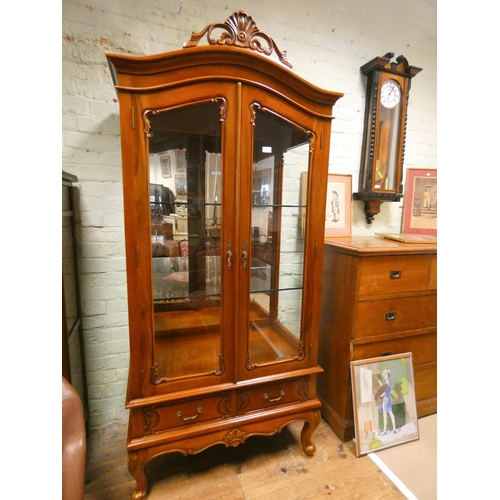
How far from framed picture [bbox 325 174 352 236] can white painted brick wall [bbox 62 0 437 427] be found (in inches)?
3.0

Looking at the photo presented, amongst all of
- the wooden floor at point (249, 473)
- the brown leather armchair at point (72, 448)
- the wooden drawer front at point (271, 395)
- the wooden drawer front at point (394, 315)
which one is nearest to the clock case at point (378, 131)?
the wooden drawer front at point (394, 315)

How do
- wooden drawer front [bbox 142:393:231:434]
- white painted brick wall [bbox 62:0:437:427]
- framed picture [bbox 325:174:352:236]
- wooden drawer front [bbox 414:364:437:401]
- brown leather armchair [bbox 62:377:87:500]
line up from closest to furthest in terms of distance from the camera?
1. brown leather armchair [bbox 62:377:87:500]
2. wooden drawer front [bbox 142:393:231:434]
3. white painted brick wall [bbox 62:0:437:427]
4. wooden drawer front [bbox 414:364:437:401]
5. framed picture [bbox 325:174:352:236]

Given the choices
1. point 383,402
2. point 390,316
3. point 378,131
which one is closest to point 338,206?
point 378,131

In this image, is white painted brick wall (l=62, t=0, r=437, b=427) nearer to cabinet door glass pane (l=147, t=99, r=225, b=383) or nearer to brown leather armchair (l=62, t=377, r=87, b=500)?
cabinet door glass pane (l=147, t=99, r=225, b=383)

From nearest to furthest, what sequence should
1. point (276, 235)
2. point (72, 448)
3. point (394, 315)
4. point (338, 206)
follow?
point (72, 448) < point (276, 235) < point (394, 315) < point (338, 206)

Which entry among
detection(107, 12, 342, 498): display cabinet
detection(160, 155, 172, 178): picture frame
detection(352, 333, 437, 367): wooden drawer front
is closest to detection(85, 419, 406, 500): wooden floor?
detection(107, 12, 342, 498): display cabinet

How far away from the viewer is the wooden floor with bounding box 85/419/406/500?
4.02 feet

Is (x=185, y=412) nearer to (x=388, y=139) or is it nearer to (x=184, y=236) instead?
(x=184, y=236)

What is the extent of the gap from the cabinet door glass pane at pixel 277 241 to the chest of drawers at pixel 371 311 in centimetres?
33

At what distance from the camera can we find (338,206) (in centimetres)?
181

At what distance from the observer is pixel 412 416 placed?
1577mm

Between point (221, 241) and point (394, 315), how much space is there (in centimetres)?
108

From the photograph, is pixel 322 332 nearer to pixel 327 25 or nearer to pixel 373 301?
pixel 373 301
